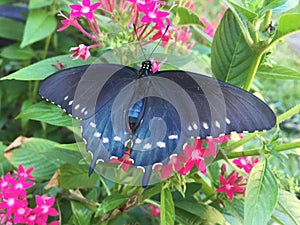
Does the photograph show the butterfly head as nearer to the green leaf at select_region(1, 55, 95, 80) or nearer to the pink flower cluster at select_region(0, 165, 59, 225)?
the green leaf at select_region(1, 55, 95, 80)

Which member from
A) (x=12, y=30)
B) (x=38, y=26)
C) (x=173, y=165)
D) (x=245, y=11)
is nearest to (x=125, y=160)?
(x=173, y=165)

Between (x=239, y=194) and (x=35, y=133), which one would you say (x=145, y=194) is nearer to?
(x=239, y=194)

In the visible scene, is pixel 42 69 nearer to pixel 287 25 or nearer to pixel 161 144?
pixel 161 144

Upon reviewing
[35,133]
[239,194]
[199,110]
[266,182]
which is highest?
[199,110]

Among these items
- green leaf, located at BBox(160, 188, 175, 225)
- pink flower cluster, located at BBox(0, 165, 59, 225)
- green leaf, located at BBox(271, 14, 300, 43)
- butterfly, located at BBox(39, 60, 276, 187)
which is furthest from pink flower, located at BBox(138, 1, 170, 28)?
pink flower cluster, located at BBox(0, 165, 59, 225)

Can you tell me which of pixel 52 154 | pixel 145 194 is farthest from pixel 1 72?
pixel 145 194

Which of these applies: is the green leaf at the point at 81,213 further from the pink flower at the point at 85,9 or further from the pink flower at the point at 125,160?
the pink flower at the point at 85,9
